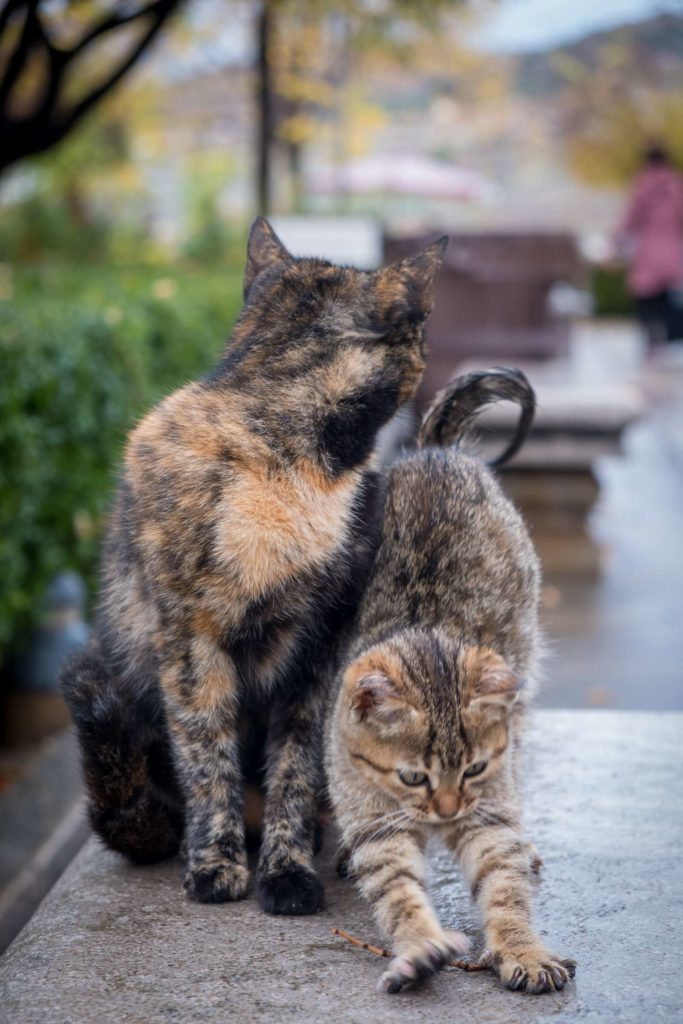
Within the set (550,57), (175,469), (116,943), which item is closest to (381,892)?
(116,943)

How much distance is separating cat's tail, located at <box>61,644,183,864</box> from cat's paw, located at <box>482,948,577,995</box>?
35.6 inches

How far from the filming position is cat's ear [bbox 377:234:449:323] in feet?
8.52

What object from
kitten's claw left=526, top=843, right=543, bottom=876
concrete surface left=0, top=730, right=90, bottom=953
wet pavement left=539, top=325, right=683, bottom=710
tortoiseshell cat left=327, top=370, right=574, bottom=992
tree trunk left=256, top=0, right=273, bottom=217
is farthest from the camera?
tree trunk left=256, top=0, right=273, bottom=217

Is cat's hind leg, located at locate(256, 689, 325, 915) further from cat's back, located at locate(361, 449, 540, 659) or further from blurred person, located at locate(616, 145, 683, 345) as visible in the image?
blurred person, located at locate(616, 145, 683, 345)

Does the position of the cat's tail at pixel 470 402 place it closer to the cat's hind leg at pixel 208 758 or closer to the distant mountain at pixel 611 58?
the cat's hind leg at pixel 208 758

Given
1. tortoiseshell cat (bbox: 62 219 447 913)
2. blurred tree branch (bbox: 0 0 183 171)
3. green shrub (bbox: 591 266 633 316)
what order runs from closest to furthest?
tortoiseshell cat (bbox: 62 219 447 913) < blurred tree branch (bbox: 0 0 183 171) < green shrub (bbox: 591 266 633 316)

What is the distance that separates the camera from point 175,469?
2.55m

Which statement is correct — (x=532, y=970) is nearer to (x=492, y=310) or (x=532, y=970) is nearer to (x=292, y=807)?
(x=292, y=807)

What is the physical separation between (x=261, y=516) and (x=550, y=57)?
2377 cm

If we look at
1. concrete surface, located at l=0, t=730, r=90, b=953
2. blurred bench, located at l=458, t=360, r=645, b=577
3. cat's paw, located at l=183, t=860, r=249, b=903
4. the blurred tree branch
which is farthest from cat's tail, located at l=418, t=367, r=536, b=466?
the blurred tree branch

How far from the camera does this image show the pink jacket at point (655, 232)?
17203 mm

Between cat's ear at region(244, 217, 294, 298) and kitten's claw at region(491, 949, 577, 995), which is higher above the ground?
cat's ear at region(244, 217, 294, 298)

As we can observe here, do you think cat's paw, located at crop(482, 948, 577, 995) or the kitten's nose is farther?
the kitten's nose

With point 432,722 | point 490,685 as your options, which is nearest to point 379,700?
point 432,722
